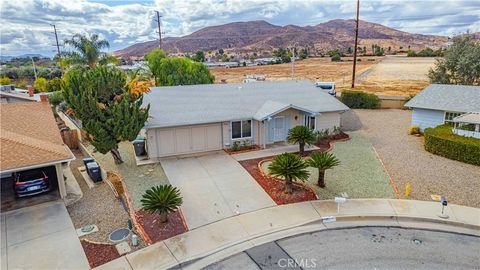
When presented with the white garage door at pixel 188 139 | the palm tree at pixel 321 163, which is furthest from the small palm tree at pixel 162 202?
the white garage door at pixel 188 139

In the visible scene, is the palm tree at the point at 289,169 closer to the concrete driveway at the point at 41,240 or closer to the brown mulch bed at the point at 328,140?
the brown mulch bed at the point at 328,140

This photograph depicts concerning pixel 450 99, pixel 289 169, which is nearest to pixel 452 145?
pixel 450 99

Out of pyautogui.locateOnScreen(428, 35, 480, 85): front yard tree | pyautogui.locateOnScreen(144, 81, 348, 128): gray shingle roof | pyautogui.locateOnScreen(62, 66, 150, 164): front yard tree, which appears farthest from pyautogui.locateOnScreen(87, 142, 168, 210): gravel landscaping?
pyautogui.locateOnScreen(428, 35, 480, 85): front yard tree

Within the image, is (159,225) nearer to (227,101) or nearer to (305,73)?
(227,101)

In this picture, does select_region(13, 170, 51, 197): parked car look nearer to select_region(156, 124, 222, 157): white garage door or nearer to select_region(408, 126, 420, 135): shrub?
select_region(156, 124, 222, 157): white garage door

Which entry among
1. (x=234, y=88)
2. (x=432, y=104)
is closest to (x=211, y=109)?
(x=234, y=88)

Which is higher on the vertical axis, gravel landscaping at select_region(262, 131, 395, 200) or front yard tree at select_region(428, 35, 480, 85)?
front yard tree at select_region(428, 35, 480, 85)
